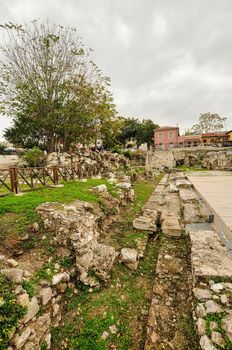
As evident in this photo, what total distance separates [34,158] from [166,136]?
34.1 m

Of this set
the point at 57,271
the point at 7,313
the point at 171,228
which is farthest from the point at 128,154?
the point at 7,313

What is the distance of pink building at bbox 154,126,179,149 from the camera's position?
40.7 m

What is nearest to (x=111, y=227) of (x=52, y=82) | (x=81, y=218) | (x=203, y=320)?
(x=81, y=218)

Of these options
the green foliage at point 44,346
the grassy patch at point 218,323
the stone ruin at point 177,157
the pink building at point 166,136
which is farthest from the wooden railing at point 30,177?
the pink building at point 166,136

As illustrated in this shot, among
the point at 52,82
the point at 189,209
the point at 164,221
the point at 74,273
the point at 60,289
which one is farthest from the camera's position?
the point at 52,82

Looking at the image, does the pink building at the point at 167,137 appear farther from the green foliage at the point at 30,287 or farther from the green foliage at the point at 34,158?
the green foliage at the point at 30,287

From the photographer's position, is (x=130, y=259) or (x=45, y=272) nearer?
(x=45, y=272)

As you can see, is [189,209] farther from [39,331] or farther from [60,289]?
[39,331]

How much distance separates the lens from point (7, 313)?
2.31 metres

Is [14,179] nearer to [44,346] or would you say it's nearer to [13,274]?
[13,274]

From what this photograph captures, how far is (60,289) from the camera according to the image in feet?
10.5

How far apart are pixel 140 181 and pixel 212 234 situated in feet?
36.9

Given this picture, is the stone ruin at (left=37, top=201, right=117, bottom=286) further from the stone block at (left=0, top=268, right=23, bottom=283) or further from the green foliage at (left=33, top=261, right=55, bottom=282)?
the stone block at (left=0, top=268, right=23, bottom=283)

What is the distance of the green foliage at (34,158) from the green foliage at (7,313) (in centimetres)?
1162
